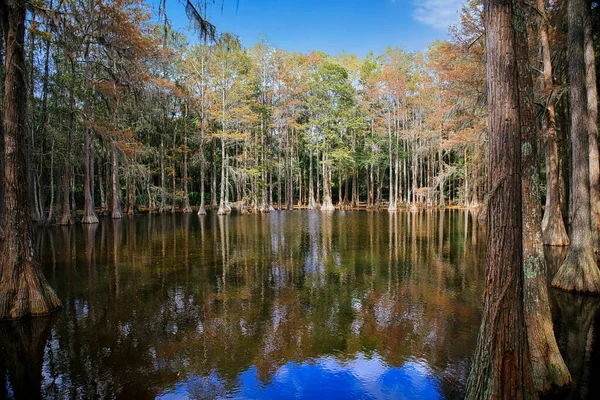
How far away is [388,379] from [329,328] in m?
1.68

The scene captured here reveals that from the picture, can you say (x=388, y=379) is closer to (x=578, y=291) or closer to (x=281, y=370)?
(x=281, y=370)

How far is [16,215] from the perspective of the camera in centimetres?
697

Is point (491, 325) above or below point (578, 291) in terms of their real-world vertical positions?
above

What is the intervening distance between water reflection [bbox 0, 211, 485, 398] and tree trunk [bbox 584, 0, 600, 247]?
328 centimetres

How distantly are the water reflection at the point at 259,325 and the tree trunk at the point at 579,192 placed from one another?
199 cm

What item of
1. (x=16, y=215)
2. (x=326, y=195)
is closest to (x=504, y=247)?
(x=16, y=215)

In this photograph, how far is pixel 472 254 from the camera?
12859 millimetres

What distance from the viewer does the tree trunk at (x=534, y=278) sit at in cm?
401

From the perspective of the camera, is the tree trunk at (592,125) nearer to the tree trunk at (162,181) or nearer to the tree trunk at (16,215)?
the tree trunk at (16,215)

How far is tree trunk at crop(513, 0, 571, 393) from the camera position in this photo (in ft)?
13.1

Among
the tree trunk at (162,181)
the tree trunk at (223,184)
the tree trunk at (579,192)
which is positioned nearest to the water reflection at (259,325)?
the tree trunk at (579,192)

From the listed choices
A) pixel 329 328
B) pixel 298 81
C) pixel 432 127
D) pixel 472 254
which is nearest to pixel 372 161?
pixel 432 127

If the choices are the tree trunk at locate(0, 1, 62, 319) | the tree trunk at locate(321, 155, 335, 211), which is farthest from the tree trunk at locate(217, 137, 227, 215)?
the tree trunk at locate(0, 1, 62, 319)

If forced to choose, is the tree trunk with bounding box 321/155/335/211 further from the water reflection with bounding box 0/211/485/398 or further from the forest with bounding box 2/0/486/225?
the water reflection with bounding box 0/211/485/398
